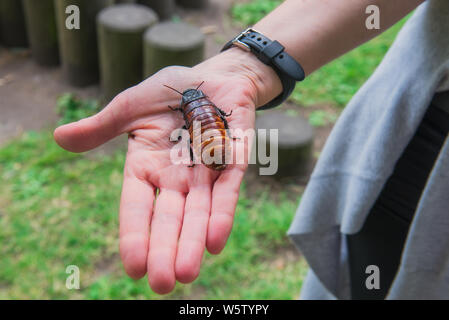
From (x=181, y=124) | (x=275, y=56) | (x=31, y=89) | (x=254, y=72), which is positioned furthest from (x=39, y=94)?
(x=275, y=56)

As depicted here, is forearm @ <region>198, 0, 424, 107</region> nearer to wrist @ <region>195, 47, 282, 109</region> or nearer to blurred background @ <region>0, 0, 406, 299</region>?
wrist @ <region>195, 47, 282, 109</region>

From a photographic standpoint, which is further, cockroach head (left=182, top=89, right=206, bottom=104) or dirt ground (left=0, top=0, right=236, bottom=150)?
dirt ground (left=0, top=0, right=236, bottom=150)

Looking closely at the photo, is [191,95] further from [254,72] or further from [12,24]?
[12,24]

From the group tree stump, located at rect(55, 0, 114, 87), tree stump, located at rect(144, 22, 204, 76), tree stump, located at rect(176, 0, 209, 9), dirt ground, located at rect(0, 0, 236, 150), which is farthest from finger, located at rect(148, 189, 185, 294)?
tree stump, located at rect(176, 0, 209, 9)

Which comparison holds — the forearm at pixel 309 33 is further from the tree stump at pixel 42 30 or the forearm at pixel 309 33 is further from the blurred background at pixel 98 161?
the tree stump at pixel 42 30

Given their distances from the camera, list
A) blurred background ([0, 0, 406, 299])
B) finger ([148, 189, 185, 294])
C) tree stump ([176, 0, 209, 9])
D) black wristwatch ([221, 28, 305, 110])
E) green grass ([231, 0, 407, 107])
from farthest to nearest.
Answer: tree stump ([176, 0, 209, 9])
green grass ([231, 0, 407, 107])
blurred background ([0, 0, 406, 299])
black wristwatch ([221, 28, 305, 110])
finger ([148, 189, 185, 294])

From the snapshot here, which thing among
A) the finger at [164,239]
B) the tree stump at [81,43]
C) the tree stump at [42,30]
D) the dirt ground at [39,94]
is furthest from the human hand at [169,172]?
the tree stump at [42,30]
